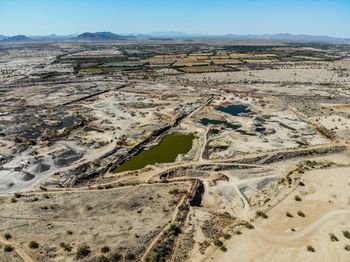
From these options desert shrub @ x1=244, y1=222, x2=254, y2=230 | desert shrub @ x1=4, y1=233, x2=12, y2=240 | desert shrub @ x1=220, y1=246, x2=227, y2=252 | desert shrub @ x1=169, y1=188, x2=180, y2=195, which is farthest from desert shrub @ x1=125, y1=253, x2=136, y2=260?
desert shrub @ x1=169, y1=188, x2=180, y2=195

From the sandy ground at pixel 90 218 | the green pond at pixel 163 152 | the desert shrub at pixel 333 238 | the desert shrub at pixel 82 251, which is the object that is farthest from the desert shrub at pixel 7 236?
the desert shrub at pixel 333 238

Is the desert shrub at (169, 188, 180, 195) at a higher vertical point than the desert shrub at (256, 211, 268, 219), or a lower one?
higher

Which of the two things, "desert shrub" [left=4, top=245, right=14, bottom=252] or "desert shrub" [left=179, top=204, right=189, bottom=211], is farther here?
"desert shrub" [left=179, top=204, right=189, bottom=211]

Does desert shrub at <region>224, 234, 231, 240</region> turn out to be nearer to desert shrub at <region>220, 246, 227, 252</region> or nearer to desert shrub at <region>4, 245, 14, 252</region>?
desert shrub at <region>220, 246, 227, 252</region>

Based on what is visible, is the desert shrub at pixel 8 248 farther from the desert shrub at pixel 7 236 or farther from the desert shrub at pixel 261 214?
the desert shrub at pixel 261 214

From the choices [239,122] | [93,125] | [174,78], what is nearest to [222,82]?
[174,78]

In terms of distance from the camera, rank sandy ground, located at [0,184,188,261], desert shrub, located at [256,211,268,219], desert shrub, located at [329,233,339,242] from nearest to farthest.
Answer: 1. sandy ground, located at [0,184,188,261]
2. desert shrub, located at [329,233,339,242]
3. desert shrub, located at [256,211,268,219]
